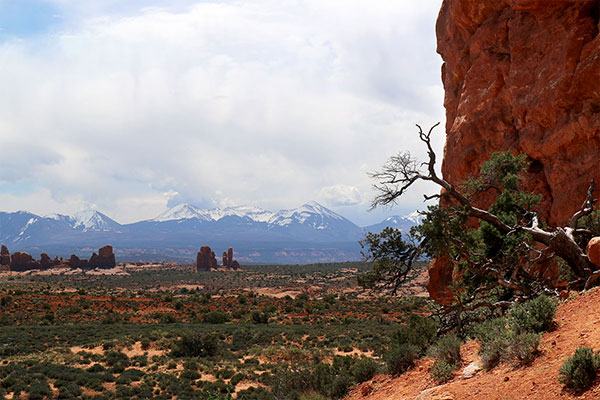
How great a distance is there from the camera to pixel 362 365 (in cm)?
1167

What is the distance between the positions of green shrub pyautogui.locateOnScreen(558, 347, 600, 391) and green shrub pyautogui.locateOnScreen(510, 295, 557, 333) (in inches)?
93.4

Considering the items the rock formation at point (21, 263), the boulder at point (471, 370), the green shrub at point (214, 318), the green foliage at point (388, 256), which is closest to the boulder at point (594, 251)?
the green foliage at point (388, 256)

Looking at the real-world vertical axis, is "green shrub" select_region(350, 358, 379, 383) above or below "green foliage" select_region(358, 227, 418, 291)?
below

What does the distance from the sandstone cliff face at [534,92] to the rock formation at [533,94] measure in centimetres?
4

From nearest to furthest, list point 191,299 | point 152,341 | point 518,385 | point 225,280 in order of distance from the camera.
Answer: point 518,385 < point 152,341 < point 191,299 < point 225,280

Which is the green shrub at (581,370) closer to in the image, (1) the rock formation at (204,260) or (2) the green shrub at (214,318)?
(2) the green shrub at (214,318)

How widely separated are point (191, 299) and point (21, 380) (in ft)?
130

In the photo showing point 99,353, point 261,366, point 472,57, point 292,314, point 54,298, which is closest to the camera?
point 472,57

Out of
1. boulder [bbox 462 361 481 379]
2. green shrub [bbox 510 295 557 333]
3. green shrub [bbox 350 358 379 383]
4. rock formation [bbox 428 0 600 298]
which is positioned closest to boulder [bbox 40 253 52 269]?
rock formation [bbox 428 0 600 298]

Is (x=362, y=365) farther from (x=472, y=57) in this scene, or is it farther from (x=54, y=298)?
(x=54, y=298)

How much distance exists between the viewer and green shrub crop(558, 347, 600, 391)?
5.50 metres

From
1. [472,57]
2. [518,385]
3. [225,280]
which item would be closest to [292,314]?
[472,57]

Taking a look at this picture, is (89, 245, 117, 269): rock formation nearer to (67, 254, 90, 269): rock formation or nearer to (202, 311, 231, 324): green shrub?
(67, 254, 90, 269): rock formation

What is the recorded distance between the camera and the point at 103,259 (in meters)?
126
